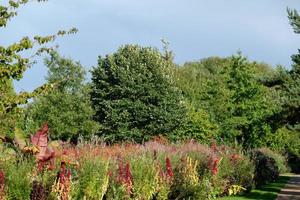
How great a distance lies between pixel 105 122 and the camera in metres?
39.2

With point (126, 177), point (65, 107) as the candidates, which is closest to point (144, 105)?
point (65, 107)

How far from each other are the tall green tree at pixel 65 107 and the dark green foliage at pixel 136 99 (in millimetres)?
1051

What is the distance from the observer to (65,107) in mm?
38812

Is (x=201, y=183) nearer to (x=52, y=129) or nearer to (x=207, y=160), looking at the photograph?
(x=207, y=160)

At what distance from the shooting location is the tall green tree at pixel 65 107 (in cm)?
3831

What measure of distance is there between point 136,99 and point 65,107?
5.19 m

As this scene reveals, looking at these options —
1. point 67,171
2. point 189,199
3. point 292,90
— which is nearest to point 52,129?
point 292,90

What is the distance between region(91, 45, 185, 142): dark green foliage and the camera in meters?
38.3

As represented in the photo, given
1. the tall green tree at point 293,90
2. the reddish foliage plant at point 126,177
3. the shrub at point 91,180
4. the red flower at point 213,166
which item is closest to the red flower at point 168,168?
the reddish foliage plant at point 126,177

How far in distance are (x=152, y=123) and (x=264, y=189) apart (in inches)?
635

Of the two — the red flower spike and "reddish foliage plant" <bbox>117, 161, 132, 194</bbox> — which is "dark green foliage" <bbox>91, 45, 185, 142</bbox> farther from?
the red flower spike

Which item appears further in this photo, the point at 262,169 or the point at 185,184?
the point at 262,169

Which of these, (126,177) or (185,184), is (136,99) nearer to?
(185,184)

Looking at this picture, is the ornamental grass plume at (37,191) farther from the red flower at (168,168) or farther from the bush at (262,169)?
the bush at (262,169)
